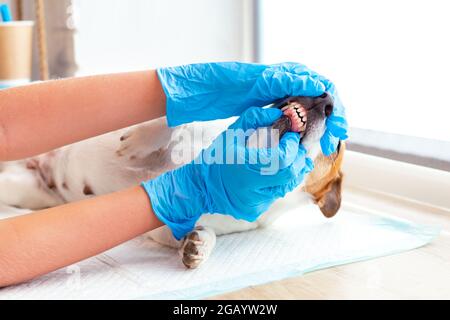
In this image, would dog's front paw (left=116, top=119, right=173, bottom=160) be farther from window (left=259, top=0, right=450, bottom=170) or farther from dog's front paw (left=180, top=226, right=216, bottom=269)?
window (left=259, top=0, right=450, bottom=170)

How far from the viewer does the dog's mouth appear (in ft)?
4.16

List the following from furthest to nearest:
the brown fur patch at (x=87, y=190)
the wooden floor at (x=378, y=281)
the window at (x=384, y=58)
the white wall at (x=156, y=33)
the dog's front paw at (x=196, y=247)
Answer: the white wall at (x=156, y=33) → the window at (x=384, y=58) → the brown fur patch at (x=87, y=190) → the dog's front paw at (x=196, y=247) → the wooden floor at (x=378, y=281)

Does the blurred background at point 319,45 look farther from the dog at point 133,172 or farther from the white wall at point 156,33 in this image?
the dog at point 133,172

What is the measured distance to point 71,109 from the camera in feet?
4.28

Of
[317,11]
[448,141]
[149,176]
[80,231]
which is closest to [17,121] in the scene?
[80,231]

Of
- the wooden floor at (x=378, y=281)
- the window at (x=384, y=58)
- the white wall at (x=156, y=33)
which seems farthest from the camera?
the white wall at (x=156, y=33)

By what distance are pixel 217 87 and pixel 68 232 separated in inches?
17.2

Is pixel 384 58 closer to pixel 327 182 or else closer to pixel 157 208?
pixel 327 182

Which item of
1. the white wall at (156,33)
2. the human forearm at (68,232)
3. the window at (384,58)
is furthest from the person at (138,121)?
the white wall at (156,33)

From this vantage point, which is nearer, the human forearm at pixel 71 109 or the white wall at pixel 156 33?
the human forearm at pixel 71 109

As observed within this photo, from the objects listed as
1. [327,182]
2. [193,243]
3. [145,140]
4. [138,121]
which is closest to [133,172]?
[145,140]

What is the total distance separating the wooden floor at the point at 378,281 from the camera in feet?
3.84

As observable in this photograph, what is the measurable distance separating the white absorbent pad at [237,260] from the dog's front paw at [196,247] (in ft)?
0.06

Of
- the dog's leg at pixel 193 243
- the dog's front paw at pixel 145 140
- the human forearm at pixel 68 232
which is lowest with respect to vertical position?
the dog's leg at pixel 193 243
